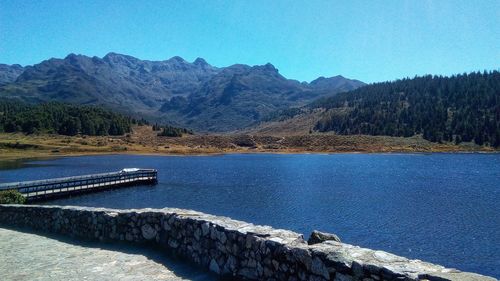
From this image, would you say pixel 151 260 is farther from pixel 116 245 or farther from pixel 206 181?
pixel 206 181

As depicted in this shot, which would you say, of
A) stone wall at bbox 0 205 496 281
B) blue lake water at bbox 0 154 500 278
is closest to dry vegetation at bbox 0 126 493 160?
blue lake water at bbox 0 154 500 278

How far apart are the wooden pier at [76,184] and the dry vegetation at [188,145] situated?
7645cm

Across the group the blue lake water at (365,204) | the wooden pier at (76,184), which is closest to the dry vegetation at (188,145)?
the blue lake water at (365,204)

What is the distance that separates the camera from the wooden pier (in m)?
52.5

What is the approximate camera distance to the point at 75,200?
2208 inches

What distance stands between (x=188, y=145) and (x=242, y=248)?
17678 cm

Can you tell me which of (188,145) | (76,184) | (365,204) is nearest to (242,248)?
(365,204)

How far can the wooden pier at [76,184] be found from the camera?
52.5 metres

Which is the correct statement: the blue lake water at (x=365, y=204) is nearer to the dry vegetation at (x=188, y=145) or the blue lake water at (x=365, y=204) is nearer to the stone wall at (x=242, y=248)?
the stone wall at (x=242, y=248)

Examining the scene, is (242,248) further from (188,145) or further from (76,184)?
(188,145)

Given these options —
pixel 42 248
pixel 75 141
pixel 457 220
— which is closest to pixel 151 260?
pixel 42 248

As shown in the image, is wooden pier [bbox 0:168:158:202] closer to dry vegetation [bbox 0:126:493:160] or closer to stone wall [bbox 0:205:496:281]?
stone wall [bbox 0:205:496:281]

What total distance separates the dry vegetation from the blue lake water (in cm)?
6506

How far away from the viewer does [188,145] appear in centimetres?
18550
